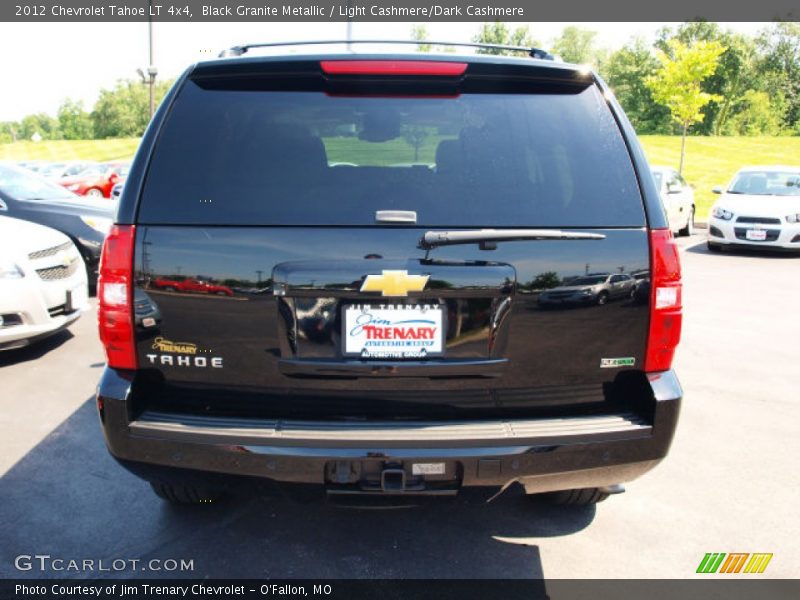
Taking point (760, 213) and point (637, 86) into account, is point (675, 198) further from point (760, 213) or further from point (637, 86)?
point (637, 86)

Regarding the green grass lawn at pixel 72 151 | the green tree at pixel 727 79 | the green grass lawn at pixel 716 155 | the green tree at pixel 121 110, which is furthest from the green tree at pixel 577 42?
the green tree at pixel 121 110

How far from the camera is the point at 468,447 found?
222 centimetres

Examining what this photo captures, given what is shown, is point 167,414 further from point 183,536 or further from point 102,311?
point 183,536

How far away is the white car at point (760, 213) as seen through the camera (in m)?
11.9

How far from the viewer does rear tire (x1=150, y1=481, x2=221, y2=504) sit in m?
2.96

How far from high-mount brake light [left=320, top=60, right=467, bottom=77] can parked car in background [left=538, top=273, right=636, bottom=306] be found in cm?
88

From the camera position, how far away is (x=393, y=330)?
2.24 metres

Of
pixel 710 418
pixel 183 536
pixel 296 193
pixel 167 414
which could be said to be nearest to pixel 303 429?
pixel 167 414

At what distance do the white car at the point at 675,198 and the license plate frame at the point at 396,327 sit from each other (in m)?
11.9

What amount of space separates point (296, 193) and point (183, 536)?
5.60ft

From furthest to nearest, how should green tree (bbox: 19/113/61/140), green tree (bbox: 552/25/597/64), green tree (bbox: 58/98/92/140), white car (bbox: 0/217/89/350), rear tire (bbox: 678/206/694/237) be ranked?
green tree (bbox: 19/113/61/140) → green tree (bbox: 58/98/92/140) → green tree (bbox: 552/25/597/64) → rear tire (bbox: 678/206/694/237) → white car (bbox: 0/217/89/350)

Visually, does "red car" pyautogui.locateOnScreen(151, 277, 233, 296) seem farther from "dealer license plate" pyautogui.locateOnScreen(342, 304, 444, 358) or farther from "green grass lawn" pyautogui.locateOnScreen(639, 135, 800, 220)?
"green grass lawn" pyautogui.locateOnScreen(639, 135, 800, 220)

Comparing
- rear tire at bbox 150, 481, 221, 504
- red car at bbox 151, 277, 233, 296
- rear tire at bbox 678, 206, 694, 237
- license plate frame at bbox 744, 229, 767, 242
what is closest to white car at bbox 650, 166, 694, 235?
rear tire at bbox 678, 206, 694, 237

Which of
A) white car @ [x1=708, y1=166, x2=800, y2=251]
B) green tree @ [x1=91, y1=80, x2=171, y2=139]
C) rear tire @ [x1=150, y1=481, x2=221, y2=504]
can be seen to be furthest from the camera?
green tree @ [x1=91, y1=80, x2=171, y2=139]
